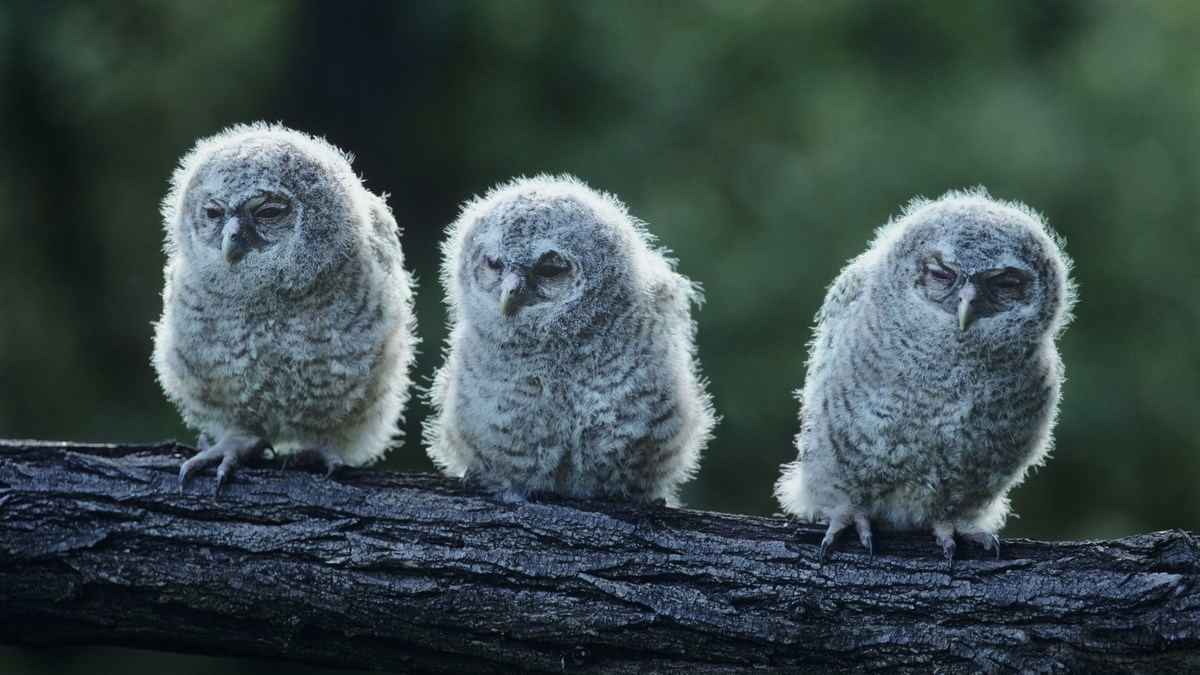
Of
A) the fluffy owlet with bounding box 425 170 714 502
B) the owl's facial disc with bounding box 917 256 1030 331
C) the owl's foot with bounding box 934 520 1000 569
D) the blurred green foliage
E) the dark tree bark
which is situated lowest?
the dark tree bark

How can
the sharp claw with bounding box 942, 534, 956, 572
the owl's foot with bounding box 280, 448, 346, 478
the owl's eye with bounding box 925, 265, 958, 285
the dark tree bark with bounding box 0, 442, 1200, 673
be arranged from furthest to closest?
the owl's foot with bounding box 280, 448, 346, 478 → the owl's eye with bounding box 925, 265, 958, 285 → the sharp claw with bounding box 942, 534, 956, 572 → the dark tree bark with bounding box 0, 442, 1200, 673

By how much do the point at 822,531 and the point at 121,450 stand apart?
84.4 inches

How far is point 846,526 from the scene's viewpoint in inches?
132

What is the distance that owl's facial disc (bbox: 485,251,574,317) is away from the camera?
339 cm

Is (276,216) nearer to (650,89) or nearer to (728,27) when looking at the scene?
(650,89)

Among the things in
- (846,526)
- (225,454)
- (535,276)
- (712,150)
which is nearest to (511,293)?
(535,276)

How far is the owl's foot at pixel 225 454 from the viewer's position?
3428 millimetres

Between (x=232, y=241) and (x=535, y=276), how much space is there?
90cm

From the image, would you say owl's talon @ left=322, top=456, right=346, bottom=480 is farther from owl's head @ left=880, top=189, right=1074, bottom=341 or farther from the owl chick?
owl's head @ left=880, top=189, right=1074, bottom=341

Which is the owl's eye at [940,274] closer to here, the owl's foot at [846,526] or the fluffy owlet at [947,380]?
the fluffy owlet at [947,380]

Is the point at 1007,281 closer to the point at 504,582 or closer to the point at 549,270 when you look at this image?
the point at 549,270

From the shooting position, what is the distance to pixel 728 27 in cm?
703

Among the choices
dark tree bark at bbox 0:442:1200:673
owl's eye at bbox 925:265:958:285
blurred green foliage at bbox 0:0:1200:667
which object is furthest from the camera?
blurred green foliage at bbox 0:0:1200:667

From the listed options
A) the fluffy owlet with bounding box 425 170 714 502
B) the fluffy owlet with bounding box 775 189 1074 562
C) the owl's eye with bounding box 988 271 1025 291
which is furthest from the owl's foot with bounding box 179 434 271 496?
the owl's eye with bounding box 988 271 1025 291
